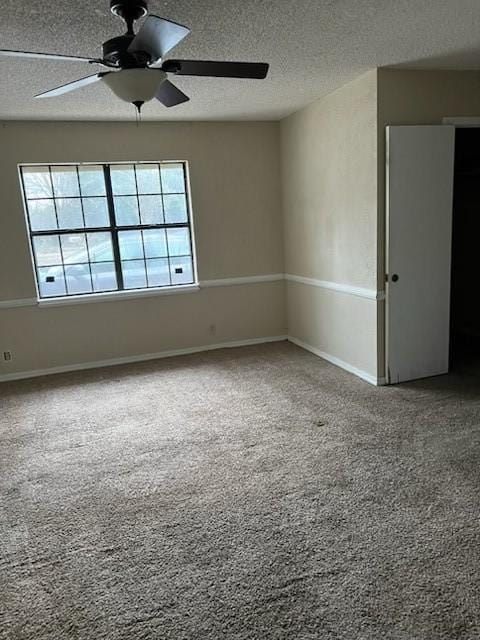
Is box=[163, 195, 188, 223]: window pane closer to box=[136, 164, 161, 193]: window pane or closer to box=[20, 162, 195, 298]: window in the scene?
box=[20, 162, 195, 298]: window

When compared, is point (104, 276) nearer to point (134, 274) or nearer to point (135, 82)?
point (134, 274)

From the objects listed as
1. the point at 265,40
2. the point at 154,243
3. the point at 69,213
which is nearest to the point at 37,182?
the point at 69,213

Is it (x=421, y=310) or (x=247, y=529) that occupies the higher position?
(x=421, y=310)

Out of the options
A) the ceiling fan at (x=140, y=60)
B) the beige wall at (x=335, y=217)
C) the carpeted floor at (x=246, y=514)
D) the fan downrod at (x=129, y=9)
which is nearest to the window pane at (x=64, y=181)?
the carpeted floor at (x=246, y=514)

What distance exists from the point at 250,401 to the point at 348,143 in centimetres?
238

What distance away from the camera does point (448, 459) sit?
2.76 m

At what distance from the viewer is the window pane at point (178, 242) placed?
17.3ft

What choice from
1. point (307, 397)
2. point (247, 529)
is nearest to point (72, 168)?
point (307, 397)

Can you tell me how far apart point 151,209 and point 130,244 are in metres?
0.46

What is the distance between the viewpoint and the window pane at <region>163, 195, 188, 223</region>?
5.22 meters

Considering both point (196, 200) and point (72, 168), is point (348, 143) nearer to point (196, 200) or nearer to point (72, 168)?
point (196, 200)

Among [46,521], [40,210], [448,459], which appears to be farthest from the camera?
[40,210]

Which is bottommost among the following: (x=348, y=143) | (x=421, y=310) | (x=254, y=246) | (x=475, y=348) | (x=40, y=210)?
(x=475, y=348)

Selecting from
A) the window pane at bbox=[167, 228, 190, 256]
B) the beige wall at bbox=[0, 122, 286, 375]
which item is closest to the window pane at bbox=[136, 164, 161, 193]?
the beige wall at bbox=[0, 122, 286, 375]
